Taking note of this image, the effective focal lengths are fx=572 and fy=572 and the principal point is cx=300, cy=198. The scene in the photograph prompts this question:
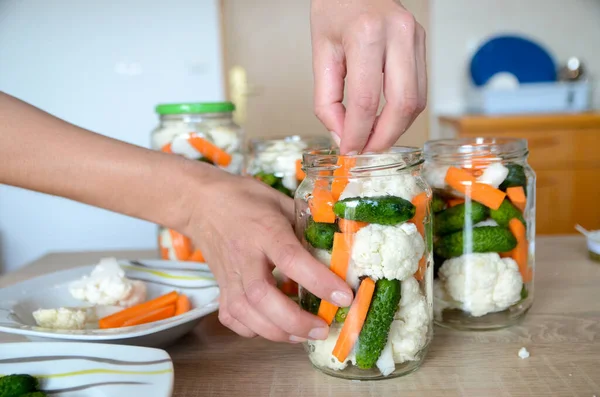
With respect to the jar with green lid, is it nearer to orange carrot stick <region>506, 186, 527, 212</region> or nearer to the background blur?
orange carrot stick <region>506, 186, 527, 212</region>

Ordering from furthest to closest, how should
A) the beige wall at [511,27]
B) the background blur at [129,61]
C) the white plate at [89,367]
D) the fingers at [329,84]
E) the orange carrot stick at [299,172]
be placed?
the beige wall at [511,27]
the background blur at [129,61]
the orange carrot stick at [299,172]
the fingers at [329,84]
the white plate at [89,367]

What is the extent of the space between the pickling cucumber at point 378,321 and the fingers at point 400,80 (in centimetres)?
17

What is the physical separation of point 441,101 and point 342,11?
3.13 m

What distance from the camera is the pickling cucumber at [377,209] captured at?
0.61 meters

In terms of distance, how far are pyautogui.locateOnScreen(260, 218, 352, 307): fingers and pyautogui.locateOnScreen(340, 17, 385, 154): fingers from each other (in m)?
0.16

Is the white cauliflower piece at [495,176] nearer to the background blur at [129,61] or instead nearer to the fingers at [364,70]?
the fingers at [364,70]

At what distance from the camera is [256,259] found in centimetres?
66

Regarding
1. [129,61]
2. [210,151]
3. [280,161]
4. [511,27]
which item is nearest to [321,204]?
[280,161]

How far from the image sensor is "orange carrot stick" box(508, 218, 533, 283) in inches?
30.4

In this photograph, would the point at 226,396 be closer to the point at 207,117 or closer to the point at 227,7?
the point at 207,117

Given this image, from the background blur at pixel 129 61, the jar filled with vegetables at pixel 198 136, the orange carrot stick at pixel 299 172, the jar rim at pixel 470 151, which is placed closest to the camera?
the jar rim at pixel 470 151

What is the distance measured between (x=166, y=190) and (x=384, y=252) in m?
0.32

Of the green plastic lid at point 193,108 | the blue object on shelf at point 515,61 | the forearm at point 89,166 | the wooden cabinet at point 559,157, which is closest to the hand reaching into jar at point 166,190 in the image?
the forearm at point 89,166


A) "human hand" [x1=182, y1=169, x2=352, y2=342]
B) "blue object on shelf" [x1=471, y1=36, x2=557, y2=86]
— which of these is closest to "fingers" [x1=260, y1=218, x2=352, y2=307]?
"human hand" [x1=182, y1=169, x2=352, y2=342]
